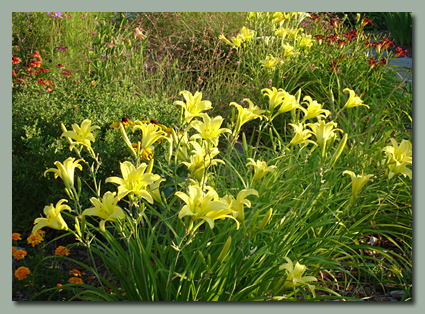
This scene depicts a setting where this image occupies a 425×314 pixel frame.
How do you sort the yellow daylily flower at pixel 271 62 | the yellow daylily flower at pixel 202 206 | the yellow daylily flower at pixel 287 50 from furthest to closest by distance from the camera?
the yellow daylily flower at pixel 287 50, the yellow daylily flower at pixel 271 62, the yellow daylily flower at pixel 202 206

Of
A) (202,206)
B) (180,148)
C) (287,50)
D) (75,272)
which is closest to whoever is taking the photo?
(202,206)

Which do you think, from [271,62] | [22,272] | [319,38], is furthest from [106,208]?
[319,38]

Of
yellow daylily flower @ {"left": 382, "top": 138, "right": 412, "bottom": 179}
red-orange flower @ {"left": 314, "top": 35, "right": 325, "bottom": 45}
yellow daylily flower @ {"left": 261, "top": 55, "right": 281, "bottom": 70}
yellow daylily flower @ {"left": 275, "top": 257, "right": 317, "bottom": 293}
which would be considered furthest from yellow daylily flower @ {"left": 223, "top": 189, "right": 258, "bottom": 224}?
red-orange flower @ {"left": 314, "top": 35, "right": 325, "bottom": 45}

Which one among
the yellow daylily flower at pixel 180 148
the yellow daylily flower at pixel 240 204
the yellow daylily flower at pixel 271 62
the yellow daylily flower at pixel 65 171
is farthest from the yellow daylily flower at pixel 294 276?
the yellow daylily flower at pixel 271 62

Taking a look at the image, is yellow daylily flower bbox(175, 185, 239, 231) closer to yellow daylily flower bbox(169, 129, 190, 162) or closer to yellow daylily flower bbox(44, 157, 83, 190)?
yellow daylily flower bbox(169, 129, 190, 162)

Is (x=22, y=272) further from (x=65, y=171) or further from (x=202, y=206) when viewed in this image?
(x=202, y=206)

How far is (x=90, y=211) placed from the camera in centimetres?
136

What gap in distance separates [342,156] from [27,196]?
2.08m

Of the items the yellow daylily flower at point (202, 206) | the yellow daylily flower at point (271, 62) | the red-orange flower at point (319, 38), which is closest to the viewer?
the yellow daylily flower at point (202, 206)

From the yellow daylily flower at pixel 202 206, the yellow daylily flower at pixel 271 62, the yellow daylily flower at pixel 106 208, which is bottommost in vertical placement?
the yellow daylily flower at pixel 106 208

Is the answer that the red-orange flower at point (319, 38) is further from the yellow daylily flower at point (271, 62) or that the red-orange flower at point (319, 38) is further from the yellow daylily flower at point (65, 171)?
the yellow daylily flower at point (65, 171)

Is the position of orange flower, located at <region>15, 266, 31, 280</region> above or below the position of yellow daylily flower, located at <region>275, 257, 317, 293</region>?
below

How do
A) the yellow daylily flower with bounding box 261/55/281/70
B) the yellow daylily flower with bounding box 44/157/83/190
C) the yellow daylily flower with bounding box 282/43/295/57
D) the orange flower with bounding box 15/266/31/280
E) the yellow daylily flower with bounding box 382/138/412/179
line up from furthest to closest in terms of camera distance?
the yellow daylily flower with bounding box 282/43/295/57 → the yellow daylily flower with bounding box 261/55/281/70 → the orange flower with bounding box 15/266/31/280 → the yellow daylily flower with bounding box 382/138/412/179 → the yellow daylily flower with bounding box 44/157/83/190

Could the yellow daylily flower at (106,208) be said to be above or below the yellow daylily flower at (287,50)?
below
